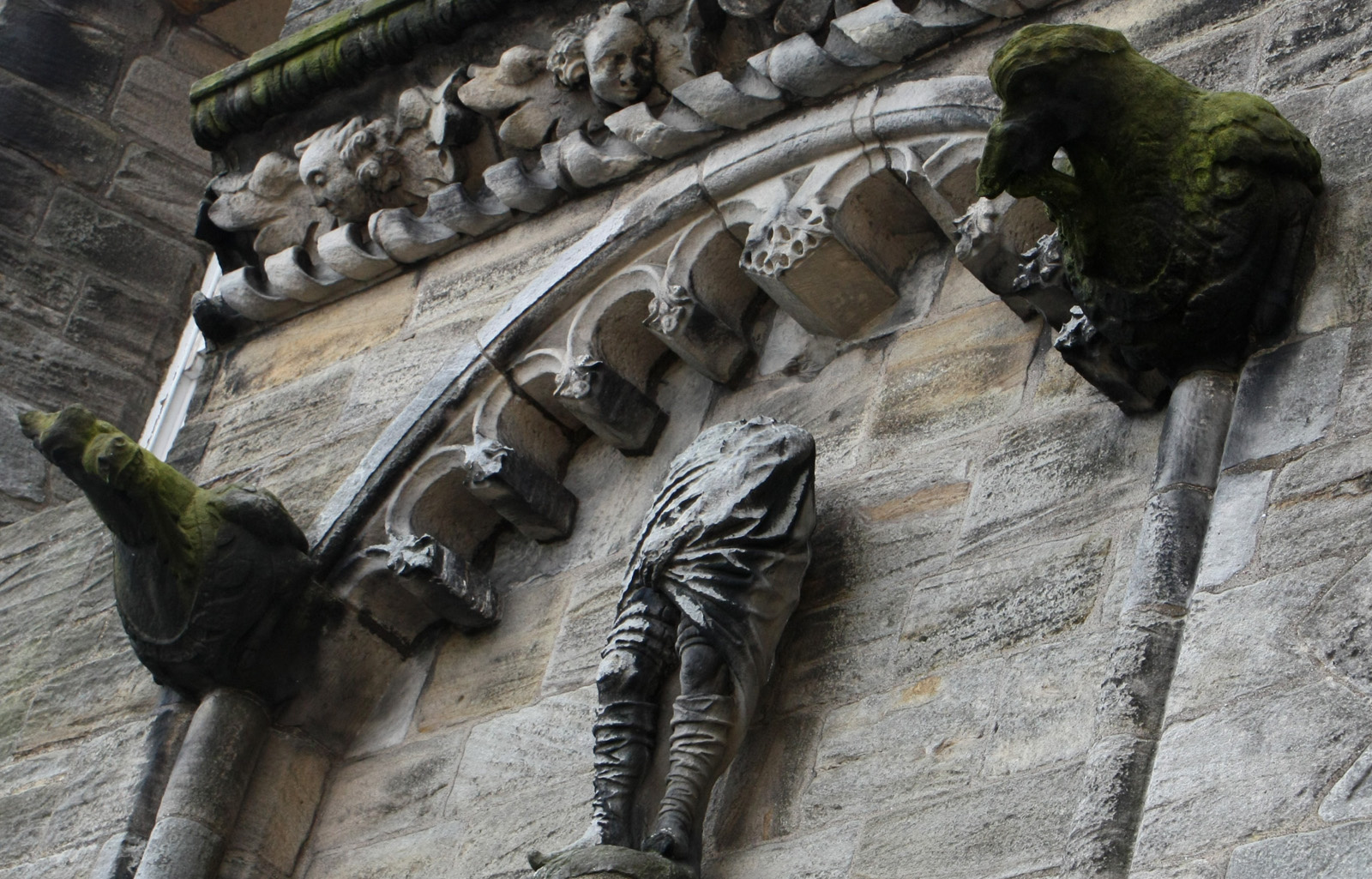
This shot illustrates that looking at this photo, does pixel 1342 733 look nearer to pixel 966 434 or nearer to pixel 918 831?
pixel 918 831

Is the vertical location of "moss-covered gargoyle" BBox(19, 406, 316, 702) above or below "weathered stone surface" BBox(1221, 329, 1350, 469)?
below

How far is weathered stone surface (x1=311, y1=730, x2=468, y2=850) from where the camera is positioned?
495cm

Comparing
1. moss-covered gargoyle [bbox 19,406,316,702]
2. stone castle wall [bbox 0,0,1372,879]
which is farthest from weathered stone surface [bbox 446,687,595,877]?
moss-covered gargoyle [bbox 19,406,316,702]

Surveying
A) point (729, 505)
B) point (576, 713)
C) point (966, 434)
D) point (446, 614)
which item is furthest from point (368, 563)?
point (966, 434)

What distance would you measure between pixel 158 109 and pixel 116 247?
0.58 m

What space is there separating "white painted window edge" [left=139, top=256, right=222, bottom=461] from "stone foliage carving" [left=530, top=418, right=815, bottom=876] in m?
2.99

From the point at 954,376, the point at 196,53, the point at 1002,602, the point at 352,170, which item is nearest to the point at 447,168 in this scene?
the point at 352,170

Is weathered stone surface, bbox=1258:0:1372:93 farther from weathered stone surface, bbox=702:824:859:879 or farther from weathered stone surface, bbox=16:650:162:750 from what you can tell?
weathered stone surface, bbox=16:650:162:750

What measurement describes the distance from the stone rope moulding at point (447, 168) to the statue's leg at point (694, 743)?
3.03 ft

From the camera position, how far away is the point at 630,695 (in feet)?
14.7

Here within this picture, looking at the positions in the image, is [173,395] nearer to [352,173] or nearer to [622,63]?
[352,173]

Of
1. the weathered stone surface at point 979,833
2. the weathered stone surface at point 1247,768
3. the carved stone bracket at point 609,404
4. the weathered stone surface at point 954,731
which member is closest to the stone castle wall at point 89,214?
the carved stone bracket at point 609,404

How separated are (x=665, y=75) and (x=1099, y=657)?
222 centimetres

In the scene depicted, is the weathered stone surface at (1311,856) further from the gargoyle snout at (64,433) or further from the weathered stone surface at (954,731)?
the gargoyle snout at (64,433)
